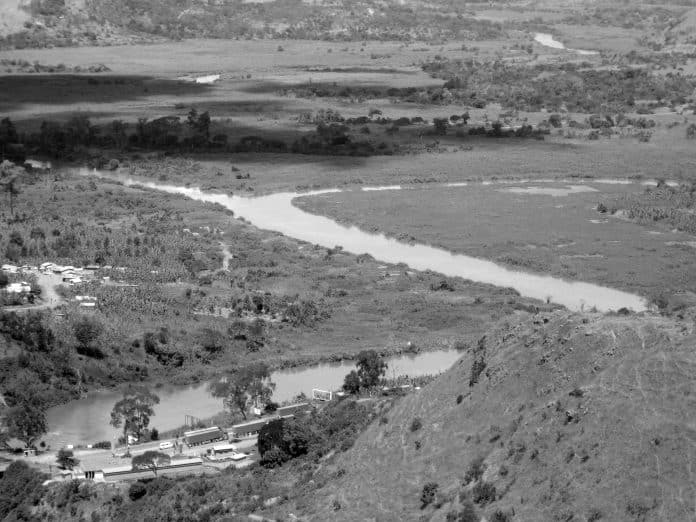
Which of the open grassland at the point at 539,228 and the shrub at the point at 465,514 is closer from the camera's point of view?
the shrub at the point at 465,514

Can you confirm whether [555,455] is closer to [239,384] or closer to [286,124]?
[239,384]

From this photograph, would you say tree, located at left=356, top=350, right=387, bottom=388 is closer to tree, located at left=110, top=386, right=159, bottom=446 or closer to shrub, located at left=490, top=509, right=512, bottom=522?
tree, located at left=110, top=386, right=159, bottom=446

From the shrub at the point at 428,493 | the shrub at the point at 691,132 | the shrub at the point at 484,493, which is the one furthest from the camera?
the shrub at the point at 691,132

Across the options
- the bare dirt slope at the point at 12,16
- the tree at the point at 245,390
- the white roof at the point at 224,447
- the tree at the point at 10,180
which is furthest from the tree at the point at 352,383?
the bare dirt slope at the point at 12,16

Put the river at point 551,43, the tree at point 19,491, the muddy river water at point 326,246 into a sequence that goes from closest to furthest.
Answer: the tree at point 19,491
the muddy river water at point 326,246
the river at point 551,43

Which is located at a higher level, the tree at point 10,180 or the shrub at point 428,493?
the shrub at point 428,493

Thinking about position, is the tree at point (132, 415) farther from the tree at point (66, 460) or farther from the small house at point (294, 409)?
the small house at point (294, 409)

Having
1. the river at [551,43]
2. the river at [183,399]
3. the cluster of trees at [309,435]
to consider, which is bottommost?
the river at [551,43]
